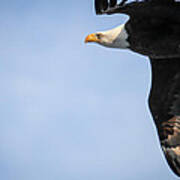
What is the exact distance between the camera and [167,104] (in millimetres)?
14398

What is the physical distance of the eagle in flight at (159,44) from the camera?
12.1 metres

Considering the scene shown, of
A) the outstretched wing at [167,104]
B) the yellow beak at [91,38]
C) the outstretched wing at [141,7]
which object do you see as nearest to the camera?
the outstretched wing at [141,7]

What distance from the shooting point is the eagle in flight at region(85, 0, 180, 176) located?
12.1 m

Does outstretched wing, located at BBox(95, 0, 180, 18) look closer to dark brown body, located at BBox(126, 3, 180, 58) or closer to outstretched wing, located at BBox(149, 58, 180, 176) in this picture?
dark brown body, located at BBox(126, 3, 180, 58)

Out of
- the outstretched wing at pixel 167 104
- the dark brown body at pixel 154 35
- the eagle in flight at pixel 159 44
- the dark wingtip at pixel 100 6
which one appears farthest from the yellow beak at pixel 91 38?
the outstretched wing at pixel 167 104

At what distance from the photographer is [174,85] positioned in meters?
14.3

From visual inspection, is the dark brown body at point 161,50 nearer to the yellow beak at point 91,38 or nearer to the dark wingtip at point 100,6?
the dark wingtip at point 100,6

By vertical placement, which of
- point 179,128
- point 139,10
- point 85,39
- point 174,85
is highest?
point 139,10

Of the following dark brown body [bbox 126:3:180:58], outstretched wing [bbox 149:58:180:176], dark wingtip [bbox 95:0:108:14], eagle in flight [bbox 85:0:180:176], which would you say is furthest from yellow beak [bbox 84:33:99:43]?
Answer: outstretched wing [bbox 149:58:180:176]

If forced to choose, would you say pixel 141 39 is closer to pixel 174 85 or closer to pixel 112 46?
pixel 112 46

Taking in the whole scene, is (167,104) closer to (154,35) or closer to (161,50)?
(161,50)

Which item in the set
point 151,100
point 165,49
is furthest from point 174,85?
point 165,49

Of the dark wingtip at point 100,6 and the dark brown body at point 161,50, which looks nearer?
the dark brown body at point 161,50

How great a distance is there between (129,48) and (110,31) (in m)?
0.68
